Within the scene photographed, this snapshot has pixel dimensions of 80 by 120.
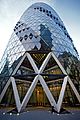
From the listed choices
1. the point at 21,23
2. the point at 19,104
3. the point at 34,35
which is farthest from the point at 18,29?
the point at 19,104

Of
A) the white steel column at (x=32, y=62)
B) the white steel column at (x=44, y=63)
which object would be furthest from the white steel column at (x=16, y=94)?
the white steel column at (x=44, y=63)

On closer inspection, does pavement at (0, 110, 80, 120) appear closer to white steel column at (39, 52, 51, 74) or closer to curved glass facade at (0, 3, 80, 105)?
white steel column at (39, 52, 51, 74)

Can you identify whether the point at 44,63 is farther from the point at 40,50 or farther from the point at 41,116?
the point at 41,116

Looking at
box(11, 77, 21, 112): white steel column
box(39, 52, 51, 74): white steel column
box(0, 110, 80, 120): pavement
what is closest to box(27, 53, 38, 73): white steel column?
box(39, 52, 51, 74): white steel column

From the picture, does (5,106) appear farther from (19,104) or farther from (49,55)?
(49,55)

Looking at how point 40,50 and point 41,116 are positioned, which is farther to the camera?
point 40,50

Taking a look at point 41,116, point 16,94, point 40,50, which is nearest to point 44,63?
point 40,50

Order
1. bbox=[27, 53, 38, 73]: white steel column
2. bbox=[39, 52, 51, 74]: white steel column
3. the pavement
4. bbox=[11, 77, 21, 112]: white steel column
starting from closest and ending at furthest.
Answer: the pavement < bbox=[11, 77, 21, 112]: white steel column < bbox=[39, 52, 51, 74]: white steel column < bbox=[27, 53, 38, 73]: white steel column

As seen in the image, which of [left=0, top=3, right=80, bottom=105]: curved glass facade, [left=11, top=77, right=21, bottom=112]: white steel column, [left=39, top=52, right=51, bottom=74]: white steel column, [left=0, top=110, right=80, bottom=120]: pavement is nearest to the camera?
[left=0, top=110, right=80, bottom=120]: pavement

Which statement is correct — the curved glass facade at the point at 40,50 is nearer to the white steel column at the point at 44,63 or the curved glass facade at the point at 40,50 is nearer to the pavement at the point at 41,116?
the white steel column at the point at 44,63

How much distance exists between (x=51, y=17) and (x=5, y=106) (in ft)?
80.1

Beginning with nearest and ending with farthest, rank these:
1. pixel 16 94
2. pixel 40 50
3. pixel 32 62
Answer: pixel 16 94 < pixel 32 62 < pixel 40 50

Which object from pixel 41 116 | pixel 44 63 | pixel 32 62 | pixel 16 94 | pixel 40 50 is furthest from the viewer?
pixel 40 50

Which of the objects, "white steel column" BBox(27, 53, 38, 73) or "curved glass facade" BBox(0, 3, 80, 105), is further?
"curved glass facade" BBox(0, 3, 80, 105)
